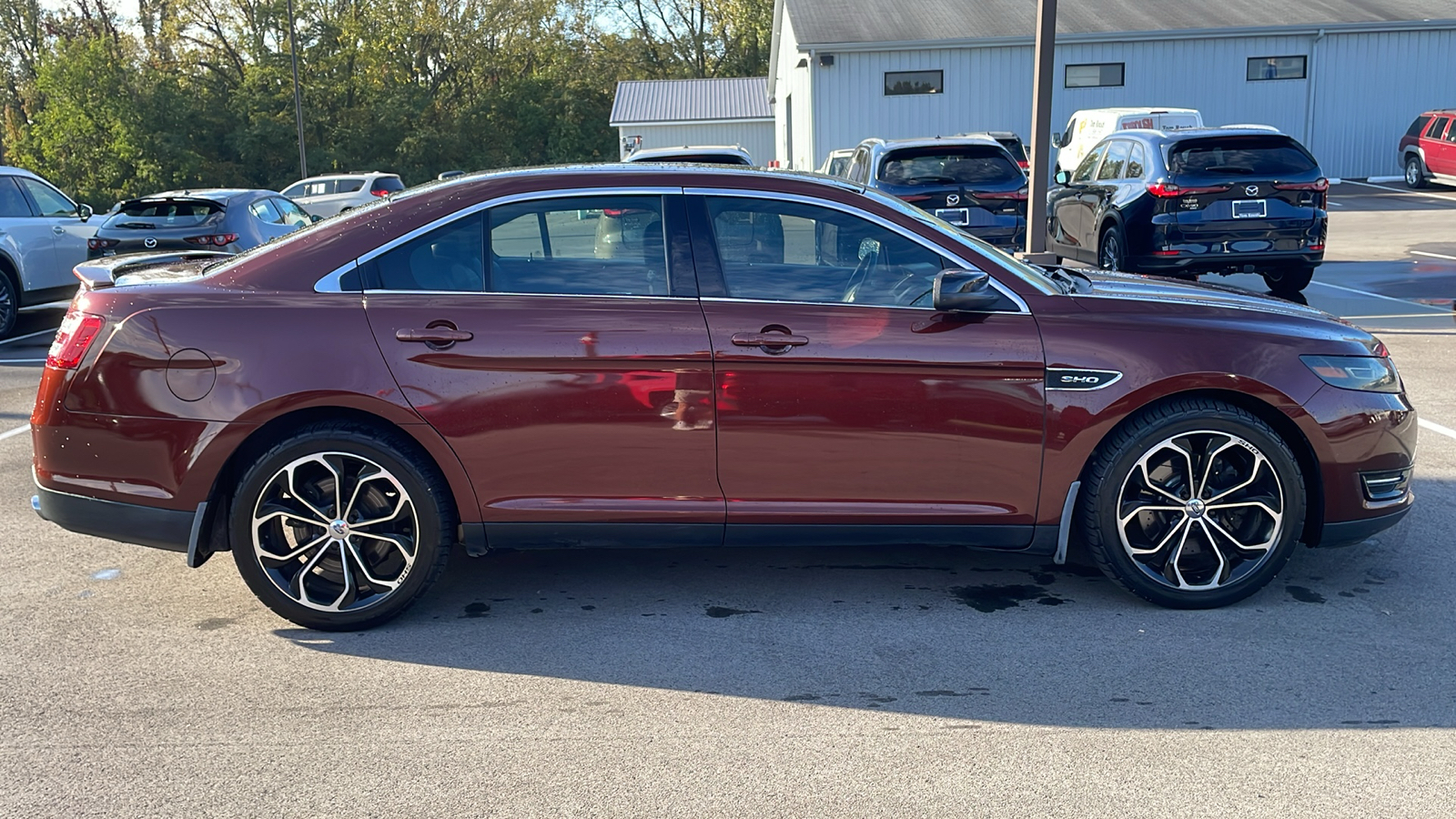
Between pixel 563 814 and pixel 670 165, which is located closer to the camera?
pixel 563 814

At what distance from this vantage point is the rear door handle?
4344 millimetres

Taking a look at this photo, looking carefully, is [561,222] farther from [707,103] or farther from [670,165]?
[707,103]

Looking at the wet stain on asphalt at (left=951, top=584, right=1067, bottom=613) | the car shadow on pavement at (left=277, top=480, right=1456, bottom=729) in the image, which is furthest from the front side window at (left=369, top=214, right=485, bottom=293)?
the wet stain on asphalt at (left=951, top=584, right=1067, bottom=613)

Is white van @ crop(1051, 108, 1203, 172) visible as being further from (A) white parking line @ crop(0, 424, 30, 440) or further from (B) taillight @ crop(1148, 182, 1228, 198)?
(A) white parking line @ crop(0, 424, 30, 440)

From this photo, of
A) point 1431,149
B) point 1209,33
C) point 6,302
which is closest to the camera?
point 6,302

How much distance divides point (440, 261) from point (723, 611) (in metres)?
1.67

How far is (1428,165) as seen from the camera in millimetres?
29078

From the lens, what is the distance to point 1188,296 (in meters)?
4.82

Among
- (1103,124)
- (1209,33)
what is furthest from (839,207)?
(1209,33)

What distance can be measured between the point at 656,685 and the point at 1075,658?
1414mm

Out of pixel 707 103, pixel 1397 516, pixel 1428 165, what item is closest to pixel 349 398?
pixel 1397 516

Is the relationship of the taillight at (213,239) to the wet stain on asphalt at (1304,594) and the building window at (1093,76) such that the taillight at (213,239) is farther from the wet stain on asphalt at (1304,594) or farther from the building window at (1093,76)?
the building window at (1093,76)

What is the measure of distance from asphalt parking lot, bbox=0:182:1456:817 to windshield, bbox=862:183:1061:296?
1214 mm

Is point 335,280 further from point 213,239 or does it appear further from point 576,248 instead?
point 213,239
